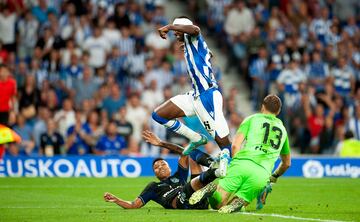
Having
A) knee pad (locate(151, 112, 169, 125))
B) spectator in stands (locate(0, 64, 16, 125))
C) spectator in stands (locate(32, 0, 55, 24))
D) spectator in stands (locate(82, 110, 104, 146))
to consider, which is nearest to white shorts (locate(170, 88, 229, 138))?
knee pad (locate(151, 112, 169, 125))

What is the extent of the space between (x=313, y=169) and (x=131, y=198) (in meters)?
7.85

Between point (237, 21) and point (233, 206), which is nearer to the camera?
point (233, 206)

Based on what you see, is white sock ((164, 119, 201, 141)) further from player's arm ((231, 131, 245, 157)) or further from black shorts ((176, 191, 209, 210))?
player's arm ((231, 131, 245, 157))

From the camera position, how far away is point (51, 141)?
77.5 feet

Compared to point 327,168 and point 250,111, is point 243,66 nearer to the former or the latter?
point 250,111

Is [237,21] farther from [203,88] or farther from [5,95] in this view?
[203,88]

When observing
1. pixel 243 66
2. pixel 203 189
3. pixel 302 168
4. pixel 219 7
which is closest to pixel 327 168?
pixel 302 168

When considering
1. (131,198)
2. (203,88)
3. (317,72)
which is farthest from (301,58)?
(203,88)

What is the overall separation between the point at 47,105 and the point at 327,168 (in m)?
6.96

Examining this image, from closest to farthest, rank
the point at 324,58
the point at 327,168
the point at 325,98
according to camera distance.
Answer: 1. the point at 327,168
2. the point at 325,98
3. the point at 324,58

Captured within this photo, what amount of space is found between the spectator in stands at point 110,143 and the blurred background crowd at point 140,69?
0.02 m

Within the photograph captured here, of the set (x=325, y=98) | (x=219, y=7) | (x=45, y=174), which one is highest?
(x=219, y=7)

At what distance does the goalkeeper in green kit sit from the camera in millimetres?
13383

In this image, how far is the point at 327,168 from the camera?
930 inches
